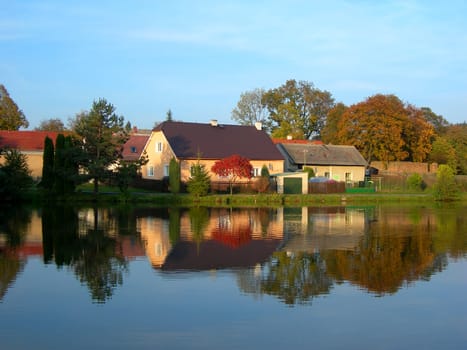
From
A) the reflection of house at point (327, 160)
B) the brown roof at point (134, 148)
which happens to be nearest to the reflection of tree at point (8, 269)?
the reflection of house at point (327, 160)

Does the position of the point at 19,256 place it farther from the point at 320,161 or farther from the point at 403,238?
the point at 320,161

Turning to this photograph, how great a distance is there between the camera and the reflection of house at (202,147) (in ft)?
168

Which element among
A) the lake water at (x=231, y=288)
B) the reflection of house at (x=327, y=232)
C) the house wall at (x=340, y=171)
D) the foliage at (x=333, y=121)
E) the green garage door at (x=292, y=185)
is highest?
the foliage at (x=333, y=121)

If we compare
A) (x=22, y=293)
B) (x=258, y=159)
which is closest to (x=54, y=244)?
(x=22, y=293)

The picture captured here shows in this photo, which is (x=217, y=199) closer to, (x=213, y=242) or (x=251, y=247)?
(x=213, y=242)

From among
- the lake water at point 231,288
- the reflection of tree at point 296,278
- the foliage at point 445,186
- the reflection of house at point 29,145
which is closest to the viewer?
the lake water at point 231,288

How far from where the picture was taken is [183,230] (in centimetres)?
2514

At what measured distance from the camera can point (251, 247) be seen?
20.2 m

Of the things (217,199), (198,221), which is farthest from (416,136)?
(198,221)

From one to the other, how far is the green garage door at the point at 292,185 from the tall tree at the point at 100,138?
15.3 m

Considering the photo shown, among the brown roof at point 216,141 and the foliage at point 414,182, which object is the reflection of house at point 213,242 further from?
the foliage at point 414,182

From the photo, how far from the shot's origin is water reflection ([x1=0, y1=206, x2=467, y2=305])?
14.9 m

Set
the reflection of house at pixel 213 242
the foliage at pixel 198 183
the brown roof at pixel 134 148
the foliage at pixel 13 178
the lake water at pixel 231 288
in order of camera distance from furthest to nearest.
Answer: the brown roof at pixel 134 148 → the foliage at pixel 198 183 → the foliage at pixel 13 178 → the reflection of house at pixel 213 242 → the lake water at pixel 231 288

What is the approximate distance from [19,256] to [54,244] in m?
2.57
